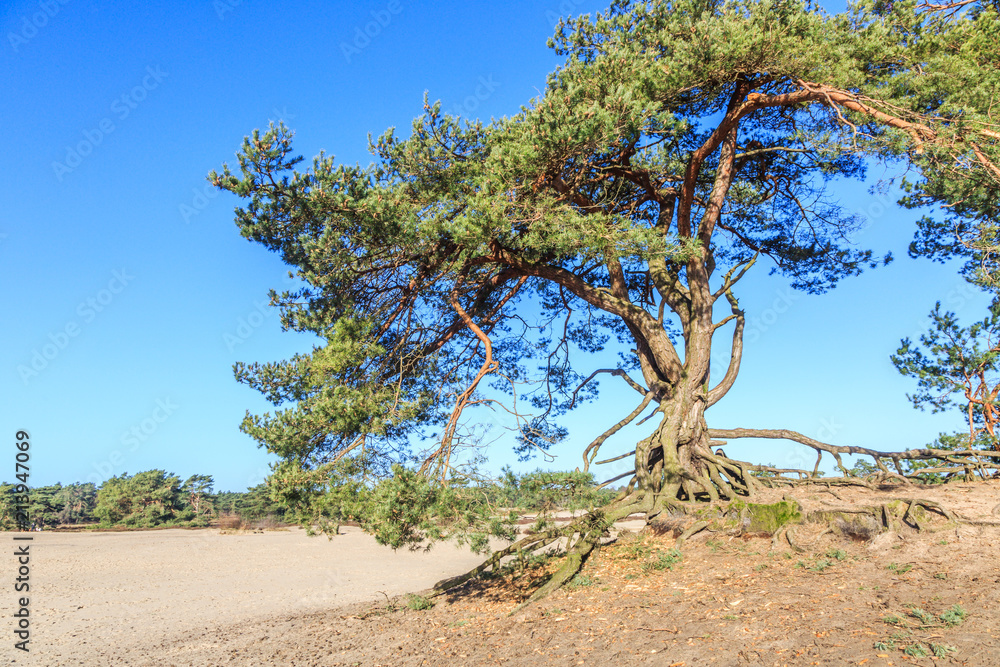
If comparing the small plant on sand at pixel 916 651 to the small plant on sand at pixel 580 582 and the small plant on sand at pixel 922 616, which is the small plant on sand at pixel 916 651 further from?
the small plant on sand at pixel 580 582

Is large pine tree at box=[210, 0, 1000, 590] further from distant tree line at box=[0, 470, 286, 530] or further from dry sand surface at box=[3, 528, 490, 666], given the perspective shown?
distant tree line at box=[0, 470, 286, 530]

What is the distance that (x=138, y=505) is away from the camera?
28.2 meters

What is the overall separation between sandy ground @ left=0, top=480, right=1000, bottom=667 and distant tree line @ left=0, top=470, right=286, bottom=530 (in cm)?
1808

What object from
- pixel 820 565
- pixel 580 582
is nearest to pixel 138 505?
pixel 580 582

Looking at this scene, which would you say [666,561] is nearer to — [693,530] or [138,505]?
[693,530]

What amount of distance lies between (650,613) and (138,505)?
30888 mm

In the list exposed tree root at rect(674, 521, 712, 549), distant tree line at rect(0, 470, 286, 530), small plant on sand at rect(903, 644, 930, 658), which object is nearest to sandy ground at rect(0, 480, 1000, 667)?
small plant on sand at rect(903, 644, 930, 658)

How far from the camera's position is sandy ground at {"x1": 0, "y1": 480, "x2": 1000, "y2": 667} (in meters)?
4.21

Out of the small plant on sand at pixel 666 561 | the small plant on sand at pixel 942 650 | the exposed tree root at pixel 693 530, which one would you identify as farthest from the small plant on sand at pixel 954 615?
the exposed tree root at pixel 693 530

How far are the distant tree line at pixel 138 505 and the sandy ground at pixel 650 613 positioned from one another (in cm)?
1808

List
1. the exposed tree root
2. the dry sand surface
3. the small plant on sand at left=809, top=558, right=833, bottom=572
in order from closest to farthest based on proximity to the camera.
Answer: the small plant on sand at left=809, top=558, right=833, bottom=572 → the exposed tree root → the dry sand surface

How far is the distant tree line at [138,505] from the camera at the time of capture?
27344 millimetres

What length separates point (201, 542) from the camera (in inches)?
803

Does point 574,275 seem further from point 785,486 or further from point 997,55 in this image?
point 997,55
